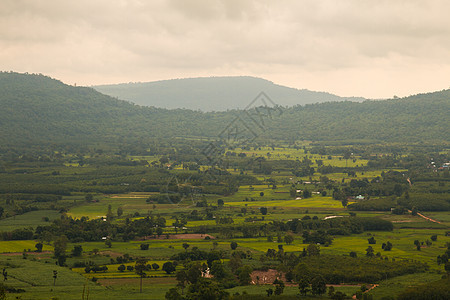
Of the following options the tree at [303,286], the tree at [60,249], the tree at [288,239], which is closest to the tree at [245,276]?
the tree at [303,286]

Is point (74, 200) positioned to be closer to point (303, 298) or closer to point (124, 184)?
point (124, 184)

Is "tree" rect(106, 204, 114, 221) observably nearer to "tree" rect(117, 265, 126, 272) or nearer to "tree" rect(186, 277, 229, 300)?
"tree" rect(117, 265, 126, 272)

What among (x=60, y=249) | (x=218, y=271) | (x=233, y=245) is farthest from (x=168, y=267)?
(x=60, y=249)

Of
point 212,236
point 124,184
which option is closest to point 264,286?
point 212,236

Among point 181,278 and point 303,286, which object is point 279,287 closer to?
point 303,286

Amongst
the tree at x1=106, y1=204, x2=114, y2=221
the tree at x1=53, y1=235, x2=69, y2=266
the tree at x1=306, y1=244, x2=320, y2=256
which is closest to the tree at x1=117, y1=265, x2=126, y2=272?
the tree at x1=53, y1=235, x2=69, y2=266

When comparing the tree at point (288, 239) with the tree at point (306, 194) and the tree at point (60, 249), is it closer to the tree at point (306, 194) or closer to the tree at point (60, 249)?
the tree at point (60, 249)
